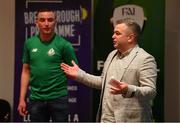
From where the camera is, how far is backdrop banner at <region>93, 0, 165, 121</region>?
4305 millimetres

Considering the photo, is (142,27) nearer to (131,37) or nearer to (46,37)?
(46,37)

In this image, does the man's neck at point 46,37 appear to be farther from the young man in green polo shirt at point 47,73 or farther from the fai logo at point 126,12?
the fai logo at point 126,12

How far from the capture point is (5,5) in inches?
185

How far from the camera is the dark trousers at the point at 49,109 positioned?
3174 mm

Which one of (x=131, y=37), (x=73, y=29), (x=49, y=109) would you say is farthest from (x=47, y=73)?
(x=73, y=29)

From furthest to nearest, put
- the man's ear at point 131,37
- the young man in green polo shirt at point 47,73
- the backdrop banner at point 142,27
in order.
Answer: the backdrop banner at point 142,27, the young man in green polo shirt at point 47,73, the man's ear at point 131,37

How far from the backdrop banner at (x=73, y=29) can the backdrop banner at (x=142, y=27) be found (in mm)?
96

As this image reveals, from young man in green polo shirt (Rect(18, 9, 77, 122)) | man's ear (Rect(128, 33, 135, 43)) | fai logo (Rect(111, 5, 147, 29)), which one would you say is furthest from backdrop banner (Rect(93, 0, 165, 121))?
man's ear (Rect(128, 33, 135, 43))

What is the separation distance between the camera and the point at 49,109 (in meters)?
3.21

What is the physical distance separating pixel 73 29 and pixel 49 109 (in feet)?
4.73

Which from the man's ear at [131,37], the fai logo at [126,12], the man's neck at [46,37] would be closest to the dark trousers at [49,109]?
the man's neck at [46,37]

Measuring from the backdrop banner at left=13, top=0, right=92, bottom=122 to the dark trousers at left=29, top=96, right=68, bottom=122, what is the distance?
120 cm

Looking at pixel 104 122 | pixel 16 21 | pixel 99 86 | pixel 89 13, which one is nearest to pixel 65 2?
pixel 89 13

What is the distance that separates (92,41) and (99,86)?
5.43 feet
